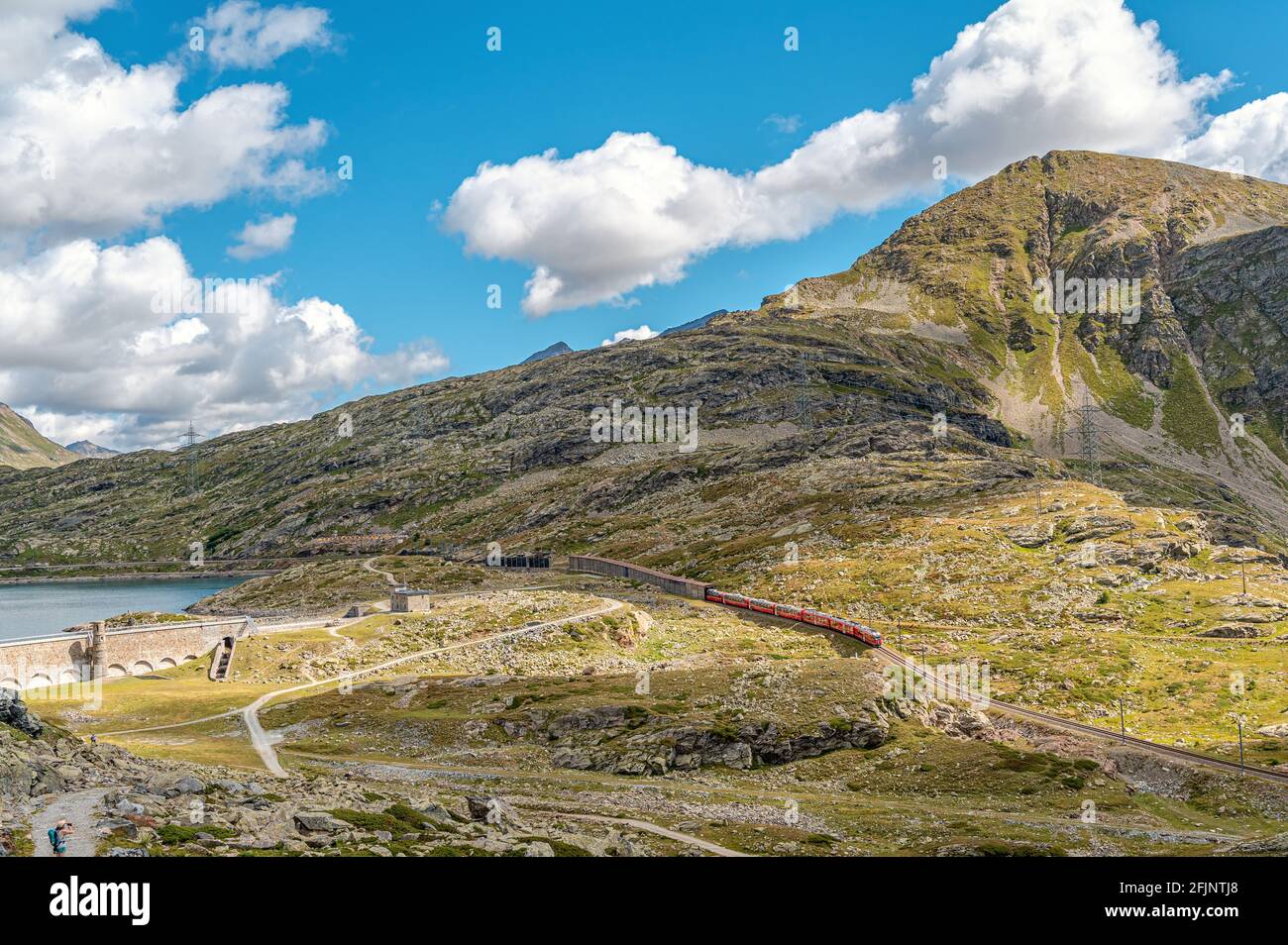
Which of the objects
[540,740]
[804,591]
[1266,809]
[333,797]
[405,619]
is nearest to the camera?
[333,797]

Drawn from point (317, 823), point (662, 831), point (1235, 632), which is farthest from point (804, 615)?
point (317, 823)

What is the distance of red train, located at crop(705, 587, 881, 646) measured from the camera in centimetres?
12199

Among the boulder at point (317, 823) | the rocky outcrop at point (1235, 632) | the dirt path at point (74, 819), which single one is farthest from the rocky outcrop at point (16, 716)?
the rocky outcrop at point (1235, 632)

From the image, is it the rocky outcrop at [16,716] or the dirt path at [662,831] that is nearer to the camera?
the rocky outcrop at [16,716]

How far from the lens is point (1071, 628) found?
13100 centimetres

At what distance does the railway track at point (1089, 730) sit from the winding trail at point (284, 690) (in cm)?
4580

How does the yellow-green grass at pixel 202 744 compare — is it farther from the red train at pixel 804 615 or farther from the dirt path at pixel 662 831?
the red train at pixel 804 615

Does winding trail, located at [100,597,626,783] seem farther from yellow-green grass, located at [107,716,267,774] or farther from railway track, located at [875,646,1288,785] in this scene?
railway track, located at [875,646,1288,785]

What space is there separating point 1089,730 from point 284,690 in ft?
285

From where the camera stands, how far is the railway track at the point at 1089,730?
74.5m

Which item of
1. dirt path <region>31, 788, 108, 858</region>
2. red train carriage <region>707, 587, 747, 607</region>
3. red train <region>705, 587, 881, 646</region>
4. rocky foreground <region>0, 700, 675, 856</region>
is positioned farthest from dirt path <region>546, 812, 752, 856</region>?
red train carriage <region>707, 587, 747, 607</region>
